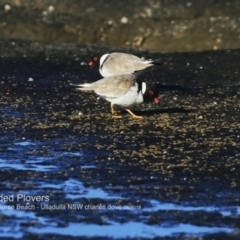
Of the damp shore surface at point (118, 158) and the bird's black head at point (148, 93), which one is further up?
the bird's black head at point (148, 93)

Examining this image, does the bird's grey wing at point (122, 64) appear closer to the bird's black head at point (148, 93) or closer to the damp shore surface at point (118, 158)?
the damp shore surface at point (118, 158)

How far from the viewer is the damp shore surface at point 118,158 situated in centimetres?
704

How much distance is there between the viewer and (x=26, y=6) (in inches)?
697

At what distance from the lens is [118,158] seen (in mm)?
9094

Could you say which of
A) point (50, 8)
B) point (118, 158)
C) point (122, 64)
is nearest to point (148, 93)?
point (122, 64)

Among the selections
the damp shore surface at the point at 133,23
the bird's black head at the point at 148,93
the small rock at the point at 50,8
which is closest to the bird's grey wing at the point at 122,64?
the bird's black head at the point at 148,93

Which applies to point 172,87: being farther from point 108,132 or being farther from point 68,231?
point 68,231

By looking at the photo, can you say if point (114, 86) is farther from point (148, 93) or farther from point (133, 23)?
→ point (133, 23)

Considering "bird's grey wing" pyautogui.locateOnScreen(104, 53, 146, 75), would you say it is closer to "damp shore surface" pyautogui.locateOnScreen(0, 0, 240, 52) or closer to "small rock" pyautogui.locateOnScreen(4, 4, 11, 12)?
"damp shore surface" pyautogui.locateOnScreen(0, 0, 240, 52)

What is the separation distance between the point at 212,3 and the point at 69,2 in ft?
9.04

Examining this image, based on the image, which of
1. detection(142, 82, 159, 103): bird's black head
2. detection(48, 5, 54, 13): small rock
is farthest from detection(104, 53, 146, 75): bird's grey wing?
detection(48, 5, 54, 13): small rock

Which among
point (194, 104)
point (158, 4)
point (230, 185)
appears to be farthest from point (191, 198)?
point (158, 4)

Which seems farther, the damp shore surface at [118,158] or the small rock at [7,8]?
the small rock at [7,8]

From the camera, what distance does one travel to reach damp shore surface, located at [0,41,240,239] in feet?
23.1
